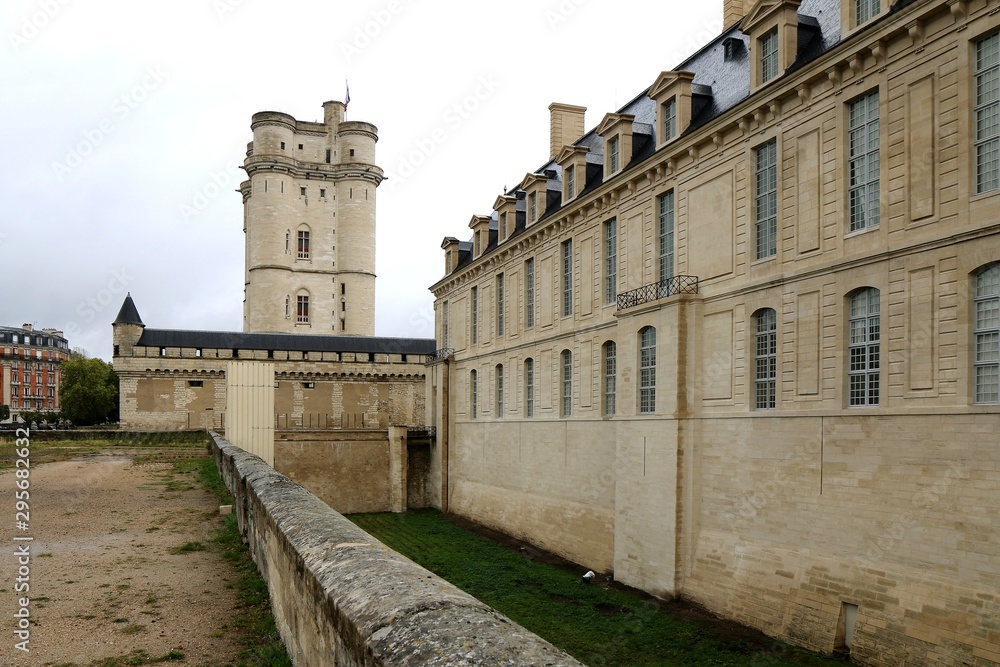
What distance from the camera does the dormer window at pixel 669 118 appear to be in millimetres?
18531

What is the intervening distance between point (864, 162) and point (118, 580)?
1192cm

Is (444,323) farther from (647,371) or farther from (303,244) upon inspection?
(303,244)

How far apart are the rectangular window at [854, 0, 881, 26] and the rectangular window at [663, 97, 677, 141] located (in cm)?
527

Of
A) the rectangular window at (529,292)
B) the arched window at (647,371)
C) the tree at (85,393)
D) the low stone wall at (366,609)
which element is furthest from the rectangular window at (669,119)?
the tree at (85,393)

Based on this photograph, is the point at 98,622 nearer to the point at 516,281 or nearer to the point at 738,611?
the point at 738,611

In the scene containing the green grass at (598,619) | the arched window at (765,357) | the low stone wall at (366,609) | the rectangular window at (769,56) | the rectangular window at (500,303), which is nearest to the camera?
the low stone wall at (366,609)

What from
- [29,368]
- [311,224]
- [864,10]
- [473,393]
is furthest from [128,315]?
[29,368]

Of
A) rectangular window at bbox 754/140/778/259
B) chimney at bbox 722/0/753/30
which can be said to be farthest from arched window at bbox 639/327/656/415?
chimney at bbox 722/0/753/30

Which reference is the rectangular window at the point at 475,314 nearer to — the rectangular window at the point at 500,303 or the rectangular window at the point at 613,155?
the rectangular window at the point at 500,303

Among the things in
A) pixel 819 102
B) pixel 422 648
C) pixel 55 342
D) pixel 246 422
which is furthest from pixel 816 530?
pixel 55 342

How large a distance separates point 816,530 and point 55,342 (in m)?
104

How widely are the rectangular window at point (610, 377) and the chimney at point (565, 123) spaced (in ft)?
41.3

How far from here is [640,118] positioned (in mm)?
21766

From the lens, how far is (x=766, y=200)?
15281 mm
